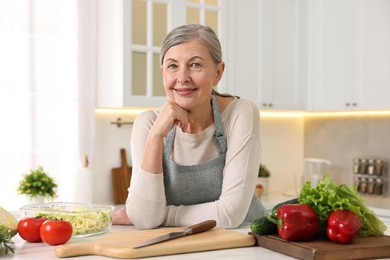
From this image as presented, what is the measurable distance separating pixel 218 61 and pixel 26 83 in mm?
1701

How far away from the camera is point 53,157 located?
3791mm

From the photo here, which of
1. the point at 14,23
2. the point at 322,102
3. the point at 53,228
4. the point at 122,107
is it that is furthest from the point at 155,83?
the point at 53,228

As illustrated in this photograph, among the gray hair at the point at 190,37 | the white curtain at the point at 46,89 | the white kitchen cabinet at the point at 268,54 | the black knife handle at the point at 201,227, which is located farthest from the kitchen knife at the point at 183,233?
the white kitchen cabinet at the point at 268,54

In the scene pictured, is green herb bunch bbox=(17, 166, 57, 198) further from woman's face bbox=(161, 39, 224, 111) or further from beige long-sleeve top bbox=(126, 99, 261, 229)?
woman's face bbox=(161, 39, 224, 111)

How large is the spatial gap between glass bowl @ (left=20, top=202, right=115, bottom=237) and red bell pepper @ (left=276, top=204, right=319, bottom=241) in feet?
1.83

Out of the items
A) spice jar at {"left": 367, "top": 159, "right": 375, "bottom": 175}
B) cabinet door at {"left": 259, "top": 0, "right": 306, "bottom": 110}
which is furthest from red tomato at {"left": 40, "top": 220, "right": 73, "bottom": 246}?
spice jar at {"left": 367, "top": 159, "right": 375, "bottom": 175}

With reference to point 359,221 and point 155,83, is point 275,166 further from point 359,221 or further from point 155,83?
point 359,221

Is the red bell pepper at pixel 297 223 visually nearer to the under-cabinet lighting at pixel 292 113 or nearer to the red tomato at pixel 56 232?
the red tomato at pixel 56 232

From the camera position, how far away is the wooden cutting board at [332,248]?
1.60 metres

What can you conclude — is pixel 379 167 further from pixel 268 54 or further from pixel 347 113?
pixel 268 54

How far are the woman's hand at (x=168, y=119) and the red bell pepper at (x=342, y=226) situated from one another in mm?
749

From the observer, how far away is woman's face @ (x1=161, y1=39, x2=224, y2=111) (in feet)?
7.43

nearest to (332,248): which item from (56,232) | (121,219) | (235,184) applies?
(235,184)

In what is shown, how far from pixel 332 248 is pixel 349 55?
9.62 ft
